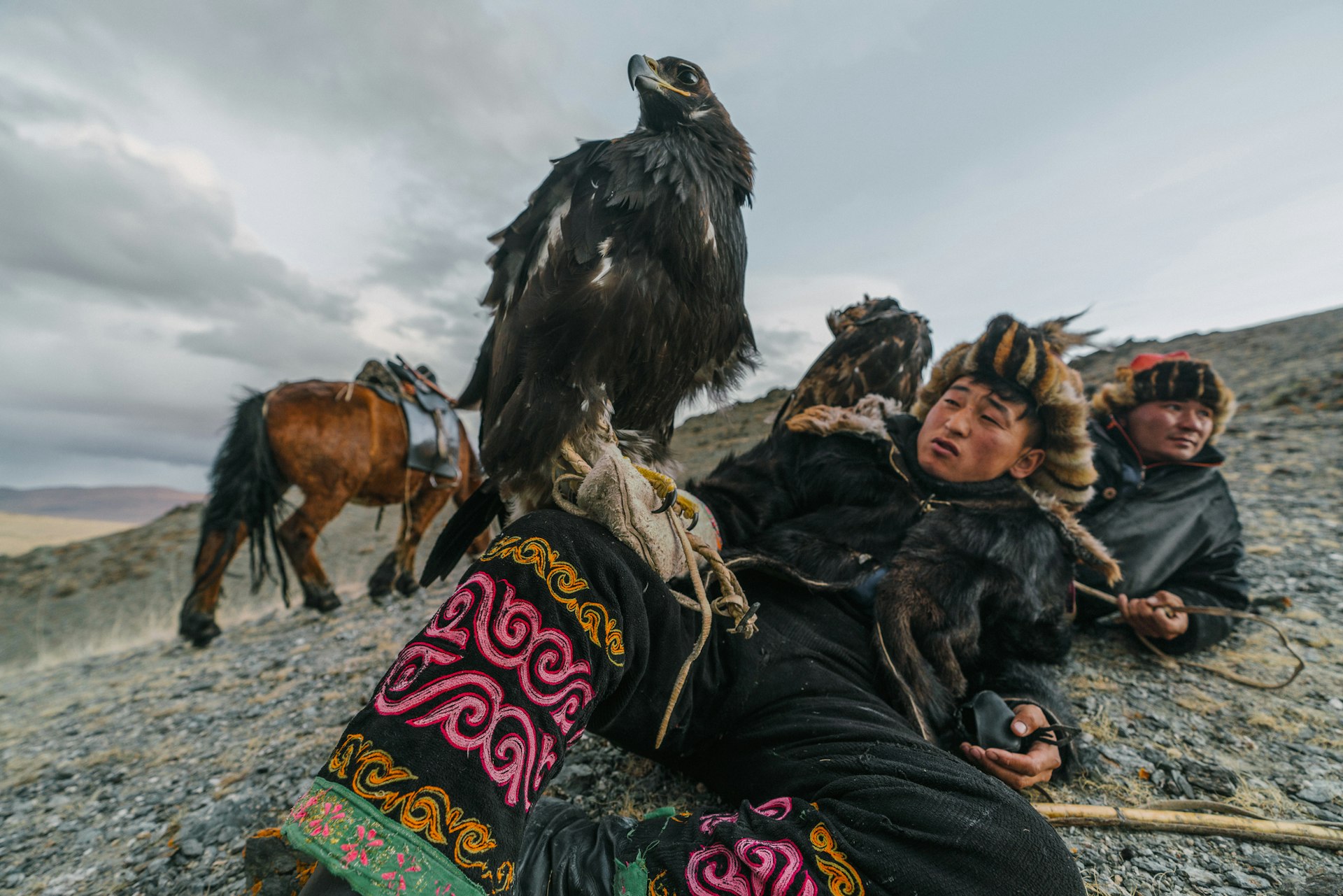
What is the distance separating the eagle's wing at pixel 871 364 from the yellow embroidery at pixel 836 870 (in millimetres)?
1909

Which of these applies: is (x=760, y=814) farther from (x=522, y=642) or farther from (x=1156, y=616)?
(x=1156, y=616)

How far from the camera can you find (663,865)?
105 cm

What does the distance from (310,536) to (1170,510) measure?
18.2 ft

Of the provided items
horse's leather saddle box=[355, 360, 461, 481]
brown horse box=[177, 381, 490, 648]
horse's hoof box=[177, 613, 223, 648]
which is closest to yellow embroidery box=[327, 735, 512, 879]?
brown horse box=[177, 381, 490, 648]

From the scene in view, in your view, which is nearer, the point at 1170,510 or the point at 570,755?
the point at 570,755

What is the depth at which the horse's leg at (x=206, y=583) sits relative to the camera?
4.17 meters

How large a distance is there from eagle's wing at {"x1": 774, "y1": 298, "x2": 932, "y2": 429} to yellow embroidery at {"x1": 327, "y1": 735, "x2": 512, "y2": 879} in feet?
7.18

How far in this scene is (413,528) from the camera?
16.4ft

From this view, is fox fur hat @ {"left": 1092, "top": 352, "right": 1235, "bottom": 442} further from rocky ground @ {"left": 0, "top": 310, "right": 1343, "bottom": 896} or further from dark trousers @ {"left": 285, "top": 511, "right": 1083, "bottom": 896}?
dark trousers @ {"left": 285, "top": 511, "right": 1083, "bottom": 896}

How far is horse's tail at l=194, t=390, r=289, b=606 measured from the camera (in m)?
4.12

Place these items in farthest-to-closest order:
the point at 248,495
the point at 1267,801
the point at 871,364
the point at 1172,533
Answer: the point at 248,495 → the point at 871,364 → the point at 1172,533 → the point at 1267,801

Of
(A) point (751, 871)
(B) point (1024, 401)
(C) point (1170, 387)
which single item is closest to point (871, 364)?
(B) point (1024, 401)

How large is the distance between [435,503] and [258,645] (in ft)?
5.64

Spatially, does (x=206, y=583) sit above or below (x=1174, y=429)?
below
